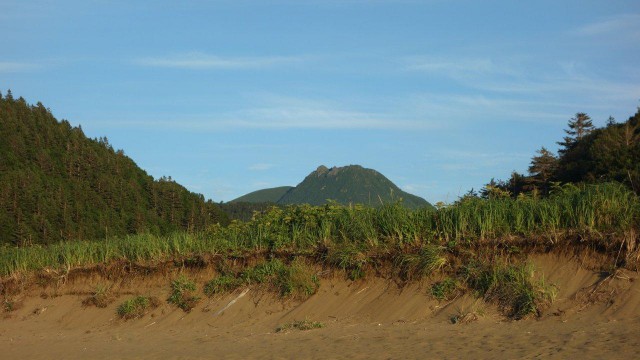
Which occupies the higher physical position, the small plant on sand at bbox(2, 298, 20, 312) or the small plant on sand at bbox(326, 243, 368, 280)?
the small plant on sand at bbox(326, 243, 368, 280)

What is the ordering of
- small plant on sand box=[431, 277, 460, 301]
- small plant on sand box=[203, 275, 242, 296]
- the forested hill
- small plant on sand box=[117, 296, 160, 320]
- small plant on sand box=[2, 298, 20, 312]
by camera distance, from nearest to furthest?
1. small plant on sand box=[431, 277, 460, 301]
2. small plant on sand box=[203, 275, 242, 296]
3. small plant on sand box=[117, 296, 160, 320]
4. small plant on sand box=[2, 298, 20, 312]
5. the forested hill

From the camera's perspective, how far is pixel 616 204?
29.8ft

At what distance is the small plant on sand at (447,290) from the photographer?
30.8 ft

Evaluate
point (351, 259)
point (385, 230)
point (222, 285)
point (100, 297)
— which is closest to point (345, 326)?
point (351, 259)

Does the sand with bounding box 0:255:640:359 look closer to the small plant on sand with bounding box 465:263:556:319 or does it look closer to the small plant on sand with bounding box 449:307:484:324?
the small plant on sand with bounding box 449:307:484:324

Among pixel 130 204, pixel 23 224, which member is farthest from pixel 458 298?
pixel 130 204

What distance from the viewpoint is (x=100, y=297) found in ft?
41.5

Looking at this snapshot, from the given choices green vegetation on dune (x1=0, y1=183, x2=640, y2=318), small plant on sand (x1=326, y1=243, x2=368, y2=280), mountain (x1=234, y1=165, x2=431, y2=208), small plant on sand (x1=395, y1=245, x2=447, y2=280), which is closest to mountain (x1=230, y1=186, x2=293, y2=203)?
mountain (x1=234, y1=165, x2=431, y2=208)

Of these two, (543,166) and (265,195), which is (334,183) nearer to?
(543,166)

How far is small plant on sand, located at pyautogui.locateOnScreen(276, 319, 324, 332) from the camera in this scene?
9715mm

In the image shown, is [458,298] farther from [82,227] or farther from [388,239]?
[82,227]

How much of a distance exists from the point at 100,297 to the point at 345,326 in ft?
17.2

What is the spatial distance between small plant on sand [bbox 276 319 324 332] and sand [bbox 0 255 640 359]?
141 mm

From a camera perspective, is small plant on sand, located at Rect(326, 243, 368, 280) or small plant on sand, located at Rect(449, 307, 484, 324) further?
small plant on sand, located at Rect(326, 243, 368, 280)
